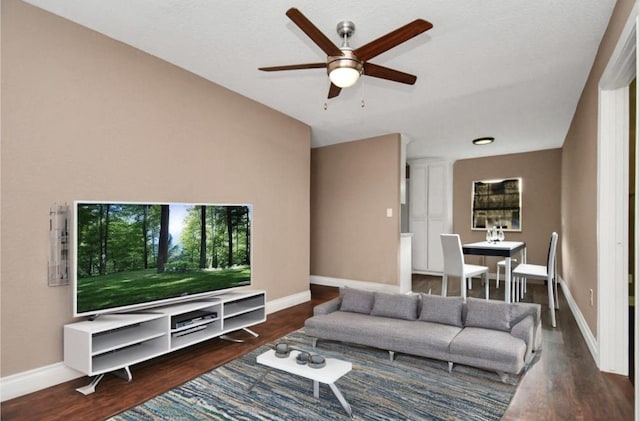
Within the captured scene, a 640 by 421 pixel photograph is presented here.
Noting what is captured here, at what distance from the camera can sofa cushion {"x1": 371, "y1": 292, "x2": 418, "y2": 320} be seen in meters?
3.21

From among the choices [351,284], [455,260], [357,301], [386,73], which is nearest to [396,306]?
[357,301]

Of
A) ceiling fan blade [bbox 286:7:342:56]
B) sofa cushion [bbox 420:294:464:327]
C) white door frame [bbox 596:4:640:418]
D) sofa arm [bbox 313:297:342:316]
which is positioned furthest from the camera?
sofa arm [bbox 313:297:342:316]

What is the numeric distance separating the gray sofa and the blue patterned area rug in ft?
0.46

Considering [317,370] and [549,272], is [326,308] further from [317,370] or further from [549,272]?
[549,272]

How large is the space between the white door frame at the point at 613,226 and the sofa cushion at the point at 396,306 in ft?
4.52

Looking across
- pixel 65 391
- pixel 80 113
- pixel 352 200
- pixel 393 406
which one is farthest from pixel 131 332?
pixel 352 200

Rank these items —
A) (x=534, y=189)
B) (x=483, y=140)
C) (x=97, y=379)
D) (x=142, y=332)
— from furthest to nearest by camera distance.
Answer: (x=534, y=189) → (x=483, y=140) → (x=142, y=332) → (x=97, y=379)

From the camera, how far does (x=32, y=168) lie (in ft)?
7.91

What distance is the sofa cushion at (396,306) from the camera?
10.5 feet

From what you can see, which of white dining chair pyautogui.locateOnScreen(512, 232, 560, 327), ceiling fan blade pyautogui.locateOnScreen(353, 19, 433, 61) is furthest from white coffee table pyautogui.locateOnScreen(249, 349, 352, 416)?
white dining chair pyautogui.locateOnScreen(512, 232, 560, 327)

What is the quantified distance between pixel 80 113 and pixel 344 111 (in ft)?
9.46

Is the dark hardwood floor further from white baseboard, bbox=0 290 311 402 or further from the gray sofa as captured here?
the gray sofa

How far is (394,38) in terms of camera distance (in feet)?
7.00

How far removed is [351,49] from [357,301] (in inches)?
87.8
